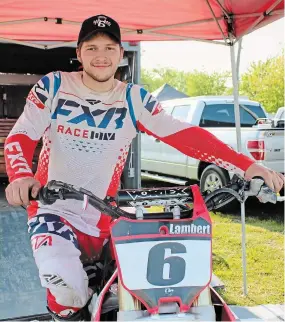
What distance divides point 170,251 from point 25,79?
10.3m

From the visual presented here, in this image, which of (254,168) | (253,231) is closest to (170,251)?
(254,168)

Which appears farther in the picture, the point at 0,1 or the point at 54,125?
the point at 0,1

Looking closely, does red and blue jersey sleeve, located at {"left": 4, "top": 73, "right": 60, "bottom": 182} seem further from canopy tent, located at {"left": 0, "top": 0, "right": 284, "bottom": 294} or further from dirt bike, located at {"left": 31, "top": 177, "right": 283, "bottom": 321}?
canopy tent, located at {"left": 0, "top": 0, "right": 284, "bottom": 294}

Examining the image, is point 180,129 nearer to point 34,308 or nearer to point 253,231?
point 34,308

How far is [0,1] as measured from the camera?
168 inches

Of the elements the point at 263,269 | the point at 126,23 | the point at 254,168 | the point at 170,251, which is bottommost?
the point at 263,269

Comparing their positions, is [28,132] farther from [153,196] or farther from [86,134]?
[153,196]

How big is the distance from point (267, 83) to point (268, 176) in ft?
117

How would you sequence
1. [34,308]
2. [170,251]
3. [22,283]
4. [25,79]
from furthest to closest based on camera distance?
[25,79]
[22,283]
[34,308]
[170,251]

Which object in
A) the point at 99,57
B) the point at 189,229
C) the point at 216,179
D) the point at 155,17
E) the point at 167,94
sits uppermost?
the point at 167,94

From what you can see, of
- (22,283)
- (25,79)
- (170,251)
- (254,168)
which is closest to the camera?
(170,251)

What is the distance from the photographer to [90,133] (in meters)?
2.69

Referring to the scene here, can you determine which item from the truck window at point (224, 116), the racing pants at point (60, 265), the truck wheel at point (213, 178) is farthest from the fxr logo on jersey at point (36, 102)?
the truck window at point (224, 116)

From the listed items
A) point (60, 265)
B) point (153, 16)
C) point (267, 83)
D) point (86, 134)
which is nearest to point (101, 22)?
point (86, 134)
